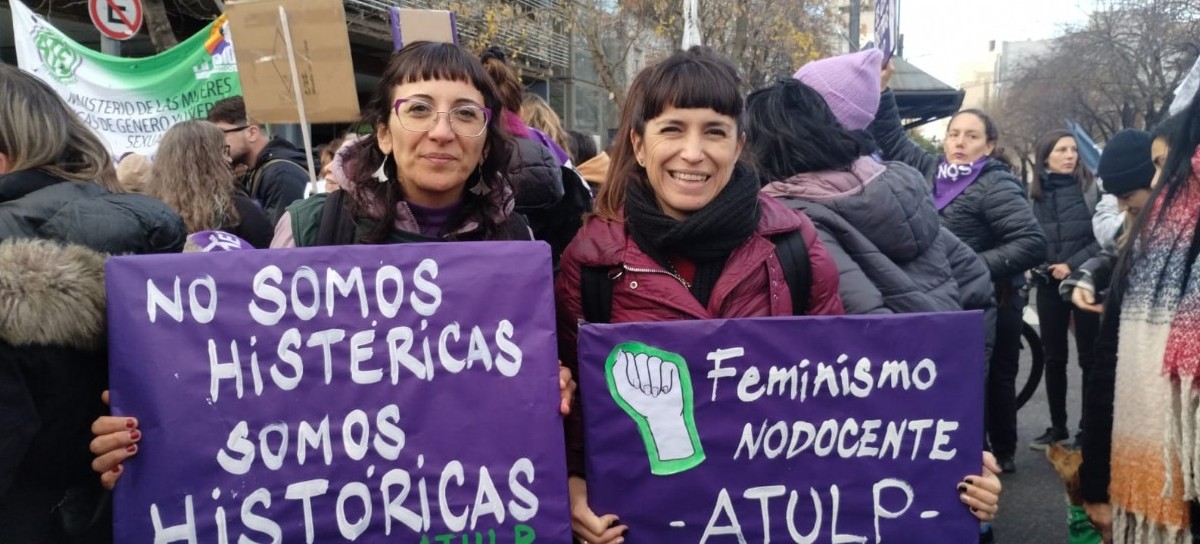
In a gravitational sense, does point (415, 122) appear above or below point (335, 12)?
below

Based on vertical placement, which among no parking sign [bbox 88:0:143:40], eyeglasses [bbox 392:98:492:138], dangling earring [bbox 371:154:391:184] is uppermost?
no parking sign [bbox 88:0:143:40]

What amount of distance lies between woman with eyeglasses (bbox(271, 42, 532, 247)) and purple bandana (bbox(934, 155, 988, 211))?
2.93 m

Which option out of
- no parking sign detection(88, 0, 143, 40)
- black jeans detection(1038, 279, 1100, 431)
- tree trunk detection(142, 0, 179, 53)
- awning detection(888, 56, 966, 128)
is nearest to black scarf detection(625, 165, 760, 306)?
black jeans detection(1038, 279, 1100, 431)

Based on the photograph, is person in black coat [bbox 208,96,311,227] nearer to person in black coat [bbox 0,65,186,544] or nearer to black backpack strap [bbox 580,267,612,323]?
person in black coat [bbox 0,65,186,544]

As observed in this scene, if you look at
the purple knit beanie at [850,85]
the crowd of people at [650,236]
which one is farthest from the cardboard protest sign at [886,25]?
the crowd of people at [650,236]

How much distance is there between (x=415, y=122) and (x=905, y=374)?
1.34m

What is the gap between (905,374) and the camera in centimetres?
196

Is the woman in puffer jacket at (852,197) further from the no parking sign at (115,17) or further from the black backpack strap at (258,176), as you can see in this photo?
the no parking sign at (115,17)

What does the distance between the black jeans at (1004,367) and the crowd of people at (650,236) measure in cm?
198

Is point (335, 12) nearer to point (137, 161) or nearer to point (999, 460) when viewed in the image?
point (137, 161)

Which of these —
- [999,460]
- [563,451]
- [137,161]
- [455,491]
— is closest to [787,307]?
[563,451]

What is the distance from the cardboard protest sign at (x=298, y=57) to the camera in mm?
3051

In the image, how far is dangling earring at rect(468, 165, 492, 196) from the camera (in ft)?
7.45

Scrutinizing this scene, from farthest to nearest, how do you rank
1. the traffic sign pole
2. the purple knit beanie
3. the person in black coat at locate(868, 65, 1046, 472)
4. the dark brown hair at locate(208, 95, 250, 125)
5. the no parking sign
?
the traffic sign pole, the no parking sign, the dark brown hair at locate(208, 95, 250, 125), the person in black coat at locate(868, 65, 1046, 472), the purple knit beanie
